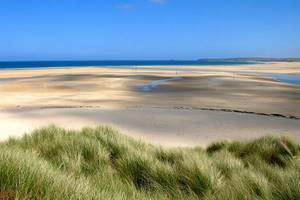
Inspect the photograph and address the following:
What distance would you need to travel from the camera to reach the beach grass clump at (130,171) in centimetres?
284

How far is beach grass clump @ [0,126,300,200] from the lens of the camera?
9.33 ft

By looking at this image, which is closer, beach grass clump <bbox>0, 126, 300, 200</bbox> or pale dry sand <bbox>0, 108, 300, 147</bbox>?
beach grass clump <bbox>0, 126, 300, 200</bbox>

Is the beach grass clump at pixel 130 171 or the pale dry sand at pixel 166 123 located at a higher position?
the beach grass clump at pixel 130 171

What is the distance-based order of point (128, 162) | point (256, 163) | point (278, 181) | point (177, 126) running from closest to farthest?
1. point (278, 181)
2. point (128, 162)
3. point (256, 163)
4. point (177, 126)

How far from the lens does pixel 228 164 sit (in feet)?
16.1

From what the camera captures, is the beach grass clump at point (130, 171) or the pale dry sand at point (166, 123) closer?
the beach grass clump at point (130, 171)

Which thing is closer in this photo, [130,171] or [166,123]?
[130,171]

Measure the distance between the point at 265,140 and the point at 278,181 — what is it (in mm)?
2841

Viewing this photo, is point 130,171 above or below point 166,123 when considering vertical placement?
above

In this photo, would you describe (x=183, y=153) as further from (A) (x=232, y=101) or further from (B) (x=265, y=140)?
(A) (x=232, y=101)

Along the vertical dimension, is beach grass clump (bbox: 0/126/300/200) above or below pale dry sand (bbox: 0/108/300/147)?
above

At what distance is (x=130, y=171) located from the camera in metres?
4.58

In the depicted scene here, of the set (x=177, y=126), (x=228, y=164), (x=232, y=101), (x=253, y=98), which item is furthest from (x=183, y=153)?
(x=253, y=98)

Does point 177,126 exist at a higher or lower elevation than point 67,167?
lower
